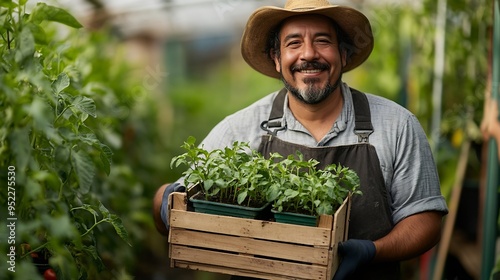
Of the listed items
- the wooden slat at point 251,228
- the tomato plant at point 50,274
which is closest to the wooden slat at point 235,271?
the wooden slat at point 251,228

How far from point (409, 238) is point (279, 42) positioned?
826mm

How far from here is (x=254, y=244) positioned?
2146 millimetres

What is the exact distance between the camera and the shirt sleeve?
2.45 m

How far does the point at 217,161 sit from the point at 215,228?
0.68 feet

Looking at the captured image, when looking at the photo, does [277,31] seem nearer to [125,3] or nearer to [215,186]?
[215,186]

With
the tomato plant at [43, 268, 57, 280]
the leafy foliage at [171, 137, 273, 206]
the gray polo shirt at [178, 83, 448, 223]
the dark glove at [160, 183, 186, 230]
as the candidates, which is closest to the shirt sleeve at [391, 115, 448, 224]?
the gray polo shirt at [178, 83, 448, 223]

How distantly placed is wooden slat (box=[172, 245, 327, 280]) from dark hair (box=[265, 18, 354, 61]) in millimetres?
834

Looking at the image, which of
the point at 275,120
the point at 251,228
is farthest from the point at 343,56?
the point at 251,228

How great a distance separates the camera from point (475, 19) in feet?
14.0

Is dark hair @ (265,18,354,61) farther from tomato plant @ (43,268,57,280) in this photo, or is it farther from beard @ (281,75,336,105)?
tomato plant @ (43,268,57,280)

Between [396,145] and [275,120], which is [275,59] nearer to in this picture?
[275,120]

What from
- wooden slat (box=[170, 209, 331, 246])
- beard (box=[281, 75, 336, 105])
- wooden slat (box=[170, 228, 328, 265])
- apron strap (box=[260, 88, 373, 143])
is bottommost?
wooden slat (box=[170, 228, 328, 265])

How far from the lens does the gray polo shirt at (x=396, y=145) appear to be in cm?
246

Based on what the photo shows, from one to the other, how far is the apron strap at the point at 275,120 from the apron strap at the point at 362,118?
26 cm
